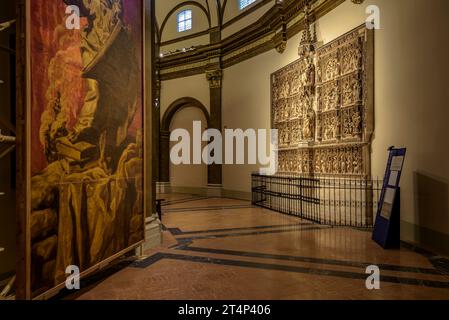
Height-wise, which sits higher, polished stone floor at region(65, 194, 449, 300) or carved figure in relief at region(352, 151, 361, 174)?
carved figure in relief at region(352, 151, 361, 174)

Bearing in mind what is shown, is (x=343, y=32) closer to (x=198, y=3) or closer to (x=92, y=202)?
(x=92, y=202)

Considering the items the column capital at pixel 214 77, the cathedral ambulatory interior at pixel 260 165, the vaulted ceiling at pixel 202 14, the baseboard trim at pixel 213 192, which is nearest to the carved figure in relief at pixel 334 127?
the cathedral ambulatory interior at pixel 260 165

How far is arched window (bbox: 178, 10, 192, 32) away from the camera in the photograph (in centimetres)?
1678

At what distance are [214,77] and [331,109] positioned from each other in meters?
7.63

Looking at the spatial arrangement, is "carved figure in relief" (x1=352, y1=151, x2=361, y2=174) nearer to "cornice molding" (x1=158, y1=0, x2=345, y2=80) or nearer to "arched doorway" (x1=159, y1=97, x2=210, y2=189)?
"cornice molding" (x1=158, y1=0, x2=345, y2=80)

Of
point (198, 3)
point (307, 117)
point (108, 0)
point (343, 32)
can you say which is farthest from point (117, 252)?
point (198, 3)

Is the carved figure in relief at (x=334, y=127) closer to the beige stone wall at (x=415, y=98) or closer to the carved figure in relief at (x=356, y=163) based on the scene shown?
the carved figure in relief at (x=356, y=163)

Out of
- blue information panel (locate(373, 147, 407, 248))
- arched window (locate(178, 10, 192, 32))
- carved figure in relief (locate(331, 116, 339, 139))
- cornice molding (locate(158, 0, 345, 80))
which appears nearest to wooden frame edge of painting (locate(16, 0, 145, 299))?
blue information panel (locate(373, 147, 407, 248))

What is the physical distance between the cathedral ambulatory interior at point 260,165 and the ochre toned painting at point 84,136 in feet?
0.06

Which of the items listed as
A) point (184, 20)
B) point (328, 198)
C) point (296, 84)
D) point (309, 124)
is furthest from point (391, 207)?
point (184, 20)

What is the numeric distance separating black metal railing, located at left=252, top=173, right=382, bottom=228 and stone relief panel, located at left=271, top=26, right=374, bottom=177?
0.33 meters

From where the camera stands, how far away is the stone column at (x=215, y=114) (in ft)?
50.4

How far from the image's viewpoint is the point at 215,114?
15484 millimetres

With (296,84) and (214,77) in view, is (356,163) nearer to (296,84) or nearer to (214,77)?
(296,84)
